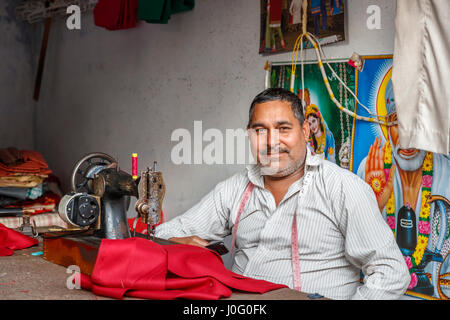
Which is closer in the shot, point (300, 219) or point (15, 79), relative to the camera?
point (300, 219)

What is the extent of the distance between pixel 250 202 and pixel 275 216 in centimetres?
22

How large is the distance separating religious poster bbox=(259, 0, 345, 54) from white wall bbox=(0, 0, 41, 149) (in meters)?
3.44

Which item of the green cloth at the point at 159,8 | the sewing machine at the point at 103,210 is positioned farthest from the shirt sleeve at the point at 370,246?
the green cloth at the point at 159,8

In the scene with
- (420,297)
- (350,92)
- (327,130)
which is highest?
(350,92)

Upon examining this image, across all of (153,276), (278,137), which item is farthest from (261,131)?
(153,276)

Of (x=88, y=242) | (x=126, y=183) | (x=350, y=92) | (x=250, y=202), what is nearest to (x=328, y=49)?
(x=350, y=92)

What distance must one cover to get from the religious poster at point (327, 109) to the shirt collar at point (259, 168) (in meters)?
0.42

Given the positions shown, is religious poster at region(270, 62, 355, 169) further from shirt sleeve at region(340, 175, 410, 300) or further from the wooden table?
the wooden table

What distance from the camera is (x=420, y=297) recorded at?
255cm

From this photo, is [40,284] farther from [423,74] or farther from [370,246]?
[423,74]

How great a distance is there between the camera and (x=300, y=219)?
2406 mm

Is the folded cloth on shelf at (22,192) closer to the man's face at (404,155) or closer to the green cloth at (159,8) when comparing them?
the green cloth at (159,8)

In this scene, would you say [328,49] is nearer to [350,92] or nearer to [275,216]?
[350,92]

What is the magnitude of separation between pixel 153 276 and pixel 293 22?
2.02m
